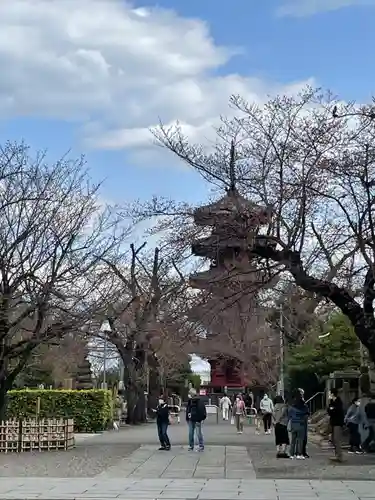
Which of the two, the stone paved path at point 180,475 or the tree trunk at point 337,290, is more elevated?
the tree trunk at point 337,290

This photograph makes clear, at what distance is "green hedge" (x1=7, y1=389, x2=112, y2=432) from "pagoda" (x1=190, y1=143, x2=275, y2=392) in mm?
16091

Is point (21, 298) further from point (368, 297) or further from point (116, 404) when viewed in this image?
point (116, 404)

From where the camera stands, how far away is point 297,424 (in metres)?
22.1

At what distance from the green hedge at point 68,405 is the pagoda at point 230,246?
52.8 ft

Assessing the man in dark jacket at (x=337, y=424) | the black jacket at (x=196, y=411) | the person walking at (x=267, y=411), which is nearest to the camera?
the man in dark jacket at (x=337, y=424)

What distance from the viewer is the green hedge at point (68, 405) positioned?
122ft

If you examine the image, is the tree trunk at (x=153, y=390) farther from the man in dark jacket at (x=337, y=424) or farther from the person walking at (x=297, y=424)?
the man in dark jacket at (x=337, y=424)

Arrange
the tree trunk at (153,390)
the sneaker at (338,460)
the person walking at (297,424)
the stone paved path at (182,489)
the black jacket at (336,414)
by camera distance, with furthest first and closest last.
A: the tree trunk at (153,390) < the person walking at (297,424) < the black jacket at (336,414) < the sneaker at (338,460) < the stone paved path at (182,489)

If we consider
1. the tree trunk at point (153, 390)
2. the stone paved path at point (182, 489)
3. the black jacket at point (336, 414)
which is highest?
the tree trunk at point (153, 390)

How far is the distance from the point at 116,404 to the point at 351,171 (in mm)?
30911

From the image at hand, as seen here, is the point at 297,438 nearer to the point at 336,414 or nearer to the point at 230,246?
the point at 336,414

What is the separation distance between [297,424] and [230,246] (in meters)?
5.05

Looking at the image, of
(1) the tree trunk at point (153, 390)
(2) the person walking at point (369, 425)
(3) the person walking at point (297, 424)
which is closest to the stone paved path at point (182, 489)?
(3) the person walking at point (297, 424)

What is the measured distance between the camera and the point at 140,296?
135ft
